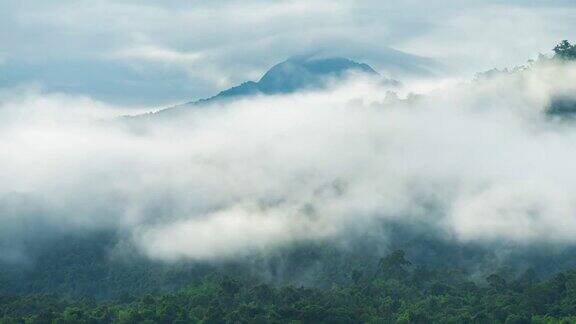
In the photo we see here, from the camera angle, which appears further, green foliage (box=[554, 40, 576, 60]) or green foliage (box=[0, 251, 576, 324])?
green foliage (box=[554, 40, 576, 60])

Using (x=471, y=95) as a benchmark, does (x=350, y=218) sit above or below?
below

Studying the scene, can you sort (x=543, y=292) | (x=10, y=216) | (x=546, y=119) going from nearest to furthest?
(x=543, y=292)
(x=546, y=119)
(x=10, y=216)

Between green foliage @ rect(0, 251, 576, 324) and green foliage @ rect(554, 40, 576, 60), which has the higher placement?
green foliage @ rect(554, 40, 576, 60)

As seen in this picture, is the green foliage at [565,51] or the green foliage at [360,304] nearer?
the green foliage at [360,304]

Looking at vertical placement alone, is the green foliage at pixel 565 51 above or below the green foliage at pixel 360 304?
above

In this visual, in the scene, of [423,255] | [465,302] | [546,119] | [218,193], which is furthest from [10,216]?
[465,302]

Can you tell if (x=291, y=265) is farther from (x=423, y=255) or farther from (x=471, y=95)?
(x=471, y=95)

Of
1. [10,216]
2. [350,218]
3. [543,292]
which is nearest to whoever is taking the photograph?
[543,292]

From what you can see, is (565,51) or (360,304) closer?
(360,304)
